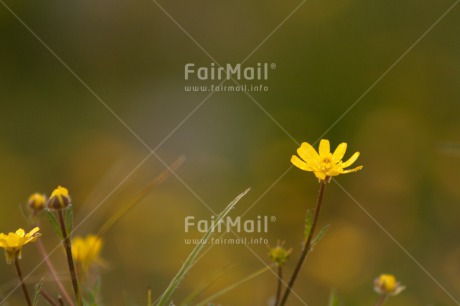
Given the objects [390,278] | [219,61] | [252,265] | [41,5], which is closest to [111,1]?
[41,5]

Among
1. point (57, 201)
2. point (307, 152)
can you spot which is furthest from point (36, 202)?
point (307, 152)

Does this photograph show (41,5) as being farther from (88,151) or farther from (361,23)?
(361,23)

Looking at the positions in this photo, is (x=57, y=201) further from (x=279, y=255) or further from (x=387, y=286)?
(x=387, y=286)

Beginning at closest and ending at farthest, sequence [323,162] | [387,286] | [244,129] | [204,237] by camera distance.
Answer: [204,237] → [323,162] → [387,286] → [244,129]

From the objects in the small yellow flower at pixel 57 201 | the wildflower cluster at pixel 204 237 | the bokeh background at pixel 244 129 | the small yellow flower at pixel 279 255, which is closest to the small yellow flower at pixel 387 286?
the wildflower cluster at pixel 204 237

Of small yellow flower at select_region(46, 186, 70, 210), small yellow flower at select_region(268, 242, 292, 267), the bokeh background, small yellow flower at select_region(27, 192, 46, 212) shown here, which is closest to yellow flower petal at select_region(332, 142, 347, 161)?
small yellow flower at select_region(268, 242, 292, 267)

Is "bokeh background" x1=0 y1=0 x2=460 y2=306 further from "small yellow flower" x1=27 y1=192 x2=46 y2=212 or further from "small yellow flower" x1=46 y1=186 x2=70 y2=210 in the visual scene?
"small yellow flower" x1=46 y1=186 x2=70 y2=210
